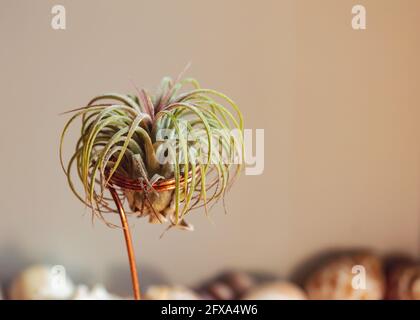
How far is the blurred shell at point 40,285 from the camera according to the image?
137 cm

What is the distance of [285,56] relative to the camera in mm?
1328

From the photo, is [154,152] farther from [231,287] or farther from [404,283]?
[404,283]

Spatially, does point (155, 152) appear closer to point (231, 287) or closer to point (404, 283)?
point (231, 287)

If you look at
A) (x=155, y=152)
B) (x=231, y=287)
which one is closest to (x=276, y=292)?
(x=231, y=287)

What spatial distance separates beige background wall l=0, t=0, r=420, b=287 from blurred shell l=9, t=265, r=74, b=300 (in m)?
0.04

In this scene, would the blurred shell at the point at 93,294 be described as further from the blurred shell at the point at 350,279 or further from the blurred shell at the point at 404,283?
the blurred shell at the point at 404,283

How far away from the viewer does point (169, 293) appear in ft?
4.62

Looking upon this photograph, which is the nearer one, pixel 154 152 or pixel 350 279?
pixel 154 152

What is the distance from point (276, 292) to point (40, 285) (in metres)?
0.65

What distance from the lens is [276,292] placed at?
140cm

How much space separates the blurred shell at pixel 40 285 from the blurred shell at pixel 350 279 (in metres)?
0.69

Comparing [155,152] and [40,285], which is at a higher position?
[155,152]

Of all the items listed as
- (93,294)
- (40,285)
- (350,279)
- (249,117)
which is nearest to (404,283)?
(350,279)

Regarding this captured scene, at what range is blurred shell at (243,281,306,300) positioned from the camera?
1395 mm
